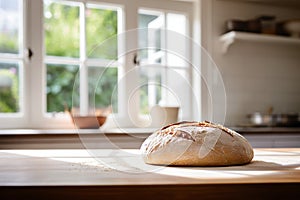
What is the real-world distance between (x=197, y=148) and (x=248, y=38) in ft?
5.57

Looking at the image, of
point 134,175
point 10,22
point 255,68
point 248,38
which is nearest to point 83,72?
point 10,22

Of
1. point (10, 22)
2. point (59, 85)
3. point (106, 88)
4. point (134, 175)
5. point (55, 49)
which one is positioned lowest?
point (134, 175)

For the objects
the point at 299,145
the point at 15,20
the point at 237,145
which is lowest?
the point at 299,145

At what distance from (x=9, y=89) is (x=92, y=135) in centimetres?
137

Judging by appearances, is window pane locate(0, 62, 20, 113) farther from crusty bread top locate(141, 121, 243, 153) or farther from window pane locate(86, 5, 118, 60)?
crusty bread top locate(141, 121, 243, 153)

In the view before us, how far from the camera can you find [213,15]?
2.35 m

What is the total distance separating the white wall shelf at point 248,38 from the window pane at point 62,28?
98 centimetres

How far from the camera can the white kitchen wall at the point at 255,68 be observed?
2.38 m

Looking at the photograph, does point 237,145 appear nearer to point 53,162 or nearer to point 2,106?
point 53,162

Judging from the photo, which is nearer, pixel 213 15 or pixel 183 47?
pixel 183 47

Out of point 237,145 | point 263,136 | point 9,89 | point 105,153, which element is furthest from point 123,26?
point 237,145

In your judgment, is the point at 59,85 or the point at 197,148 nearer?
the point at 197,148

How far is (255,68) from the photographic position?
8.15 feet

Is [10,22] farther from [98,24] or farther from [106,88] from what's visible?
[106,88]
